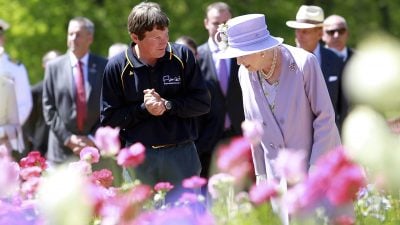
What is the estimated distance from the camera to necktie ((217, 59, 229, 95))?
11.5 meters

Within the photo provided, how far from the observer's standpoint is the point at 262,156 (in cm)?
716

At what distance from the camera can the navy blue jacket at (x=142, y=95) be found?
7598 mm

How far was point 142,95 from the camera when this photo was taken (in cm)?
762

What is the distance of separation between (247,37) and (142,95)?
1072 millimetres

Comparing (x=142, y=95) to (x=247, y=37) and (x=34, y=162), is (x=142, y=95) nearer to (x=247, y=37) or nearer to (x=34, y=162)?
(x=34, y=162)

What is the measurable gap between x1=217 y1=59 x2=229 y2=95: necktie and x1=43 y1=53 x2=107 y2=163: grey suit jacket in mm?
1155

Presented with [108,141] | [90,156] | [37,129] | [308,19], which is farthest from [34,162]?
[37,129]

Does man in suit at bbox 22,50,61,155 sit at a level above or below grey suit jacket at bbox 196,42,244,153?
below

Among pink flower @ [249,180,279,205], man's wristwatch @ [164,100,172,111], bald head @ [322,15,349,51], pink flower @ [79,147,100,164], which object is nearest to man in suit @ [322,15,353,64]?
bald head @ [322,15,349,51]

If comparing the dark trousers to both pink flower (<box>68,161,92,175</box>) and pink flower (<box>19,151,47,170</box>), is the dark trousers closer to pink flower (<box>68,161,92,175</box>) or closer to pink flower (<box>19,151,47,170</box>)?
pink flower (<box>19,151,47,170</box>)

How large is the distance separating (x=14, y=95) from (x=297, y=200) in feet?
23.5

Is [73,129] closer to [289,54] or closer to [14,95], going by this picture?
[14,95]

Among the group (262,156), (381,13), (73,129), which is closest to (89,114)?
(73,129)

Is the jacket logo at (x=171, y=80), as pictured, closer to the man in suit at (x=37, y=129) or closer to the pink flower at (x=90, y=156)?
the pink flower at (x=90, y=156)
